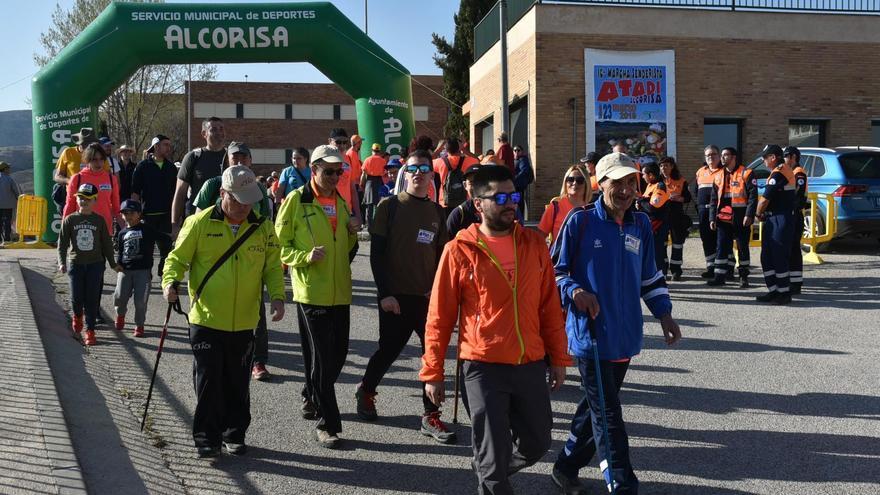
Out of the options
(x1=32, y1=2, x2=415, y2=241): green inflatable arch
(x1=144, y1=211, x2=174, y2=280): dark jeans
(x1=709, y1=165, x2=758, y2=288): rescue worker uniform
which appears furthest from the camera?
(x1=32, y1=2, x2=415, y2=241): green inflatable arch

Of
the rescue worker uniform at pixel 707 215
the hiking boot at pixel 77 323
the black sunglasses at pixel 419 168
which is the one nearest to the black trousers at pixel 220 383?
the black sunglasses at pixel 419 168

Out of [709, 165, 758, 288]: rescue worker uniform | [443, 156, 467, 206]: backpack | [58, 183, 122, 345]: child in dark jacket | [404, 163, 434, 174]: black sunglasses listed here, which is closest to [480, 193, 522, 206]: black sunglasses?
[404, 163, 434, 174]: black sunglasses

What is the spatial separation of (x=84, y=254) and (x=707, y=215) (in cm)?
883

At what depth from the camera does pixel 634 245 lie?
15.4 ft

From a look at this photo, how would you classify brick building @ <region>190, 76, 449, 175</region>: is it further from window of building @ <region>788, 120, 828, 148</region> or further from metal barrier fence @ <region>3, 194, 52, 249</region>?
→ metal barrier fence @ <region>3, 194, 52, 249</region>

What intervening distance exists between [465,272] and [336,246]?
1.83 metres

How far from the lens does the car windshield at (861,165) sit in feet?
49.1

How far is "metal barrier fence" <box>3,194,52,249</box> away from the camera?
1769 cm

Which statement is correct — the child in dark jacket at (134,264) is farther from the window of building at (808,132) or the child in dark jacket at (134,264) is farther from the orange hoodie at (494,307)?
the window of building at (808,132)

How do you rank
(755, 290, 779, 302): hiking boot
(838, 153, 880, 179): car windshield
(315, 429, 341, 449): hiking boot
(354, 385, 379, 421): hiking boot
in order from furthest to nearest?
(838, 153, 880, 179): car windshield, (755, 290, 779, 302): hiking boot, (354, 385, 379, 421): hiking boot, (315, 429, 341, 449): hiking boot

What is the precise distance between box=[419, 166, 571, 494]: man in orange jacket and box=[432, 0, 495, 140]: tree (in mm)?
37756

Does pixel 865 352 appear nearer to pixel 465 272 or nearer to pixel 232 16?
pixel 465 272

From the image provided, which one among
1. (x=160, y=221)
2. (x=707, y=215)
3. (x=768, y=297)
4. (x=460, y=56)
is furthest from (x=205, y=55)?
(x=460, y=56)

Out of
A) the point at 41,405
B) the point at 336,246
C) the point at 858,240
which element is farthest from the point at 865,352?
the point at 858,240
